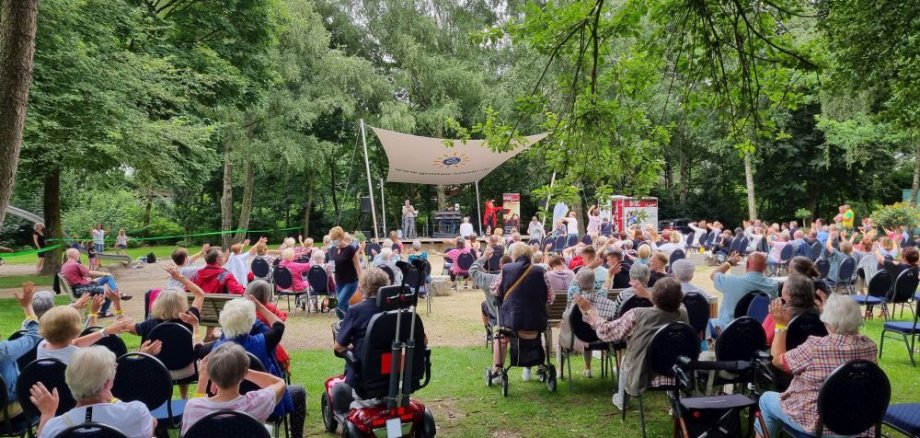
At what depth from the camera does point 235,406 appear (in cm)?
273

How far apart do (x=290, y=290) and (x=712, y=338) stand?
20.8ft

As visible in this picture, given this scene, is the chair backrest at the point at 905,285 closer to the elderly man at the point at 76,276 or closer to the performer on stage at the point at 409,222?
the elderly man at the point at 76,276

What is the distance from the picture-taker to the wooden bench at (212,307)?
613 centimetres

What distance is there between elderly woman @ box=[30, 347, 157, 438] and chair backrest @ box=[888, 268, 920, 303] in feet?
25.2

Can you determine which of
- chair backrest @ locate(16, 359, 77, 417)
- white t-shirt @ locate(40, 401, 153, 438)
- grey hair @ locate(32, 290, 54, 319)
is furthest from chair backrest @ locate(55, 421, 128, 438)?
grey hair @ locate(32, 290, 54, 319)

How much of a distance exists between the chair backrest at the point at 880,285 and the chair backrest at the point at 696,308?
152 inches

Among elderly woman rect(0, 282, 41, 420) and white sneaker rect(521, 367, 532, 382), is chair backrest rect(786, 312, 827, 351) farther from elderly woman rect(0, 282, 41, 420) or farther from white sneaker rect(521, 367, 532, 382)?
elderly woman rect(0, 282, 41, 420)

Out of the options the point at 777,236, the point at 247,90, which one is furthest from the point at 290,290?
the point at 777,236

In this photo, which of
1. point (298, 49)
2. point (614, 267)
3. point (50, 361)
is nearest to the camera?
point (50, 361)

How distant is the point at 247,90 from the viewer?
1764cm

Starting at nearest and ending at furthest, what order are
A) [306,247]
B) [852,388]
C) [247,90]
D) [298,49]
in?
[852,388]
[306,247]
[247,90]
[298,49]

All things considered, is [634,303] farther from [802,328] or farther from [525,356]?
[802,328]

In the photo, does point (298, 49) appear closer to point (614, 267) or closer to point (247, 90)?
point (247, 90)

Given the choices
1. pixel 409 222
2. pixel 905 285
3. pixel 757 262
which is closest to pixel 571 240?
pixel 409 222
